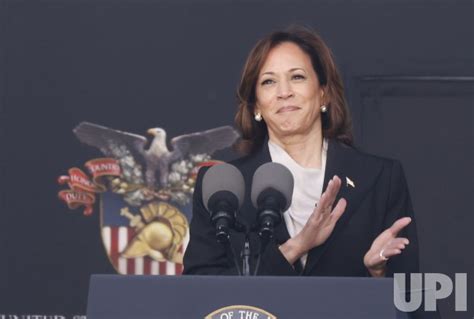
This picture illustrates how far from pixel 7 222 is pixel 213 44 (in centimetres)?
113

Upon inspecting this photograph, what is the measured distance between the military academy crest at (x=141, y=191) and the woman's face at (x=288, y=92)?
147cm

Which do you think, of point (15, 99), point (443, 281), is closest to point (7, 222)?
point (15, 99)

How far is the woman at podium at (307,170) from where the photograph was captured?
150 inches

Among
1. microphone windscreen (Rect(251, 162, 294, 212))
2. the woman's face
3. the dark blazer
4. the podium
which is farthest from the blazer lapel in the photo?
the podium

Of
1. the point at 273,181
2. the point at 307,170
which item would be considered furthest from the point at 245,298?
the point at 307,170

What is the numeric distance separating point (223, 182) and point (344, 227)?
628 mm

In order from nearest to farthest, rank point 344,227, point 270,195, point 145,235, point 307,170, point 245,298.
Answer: point 245,298 < point 270,195 < point 344,227 < point 307,170 < point 145,235

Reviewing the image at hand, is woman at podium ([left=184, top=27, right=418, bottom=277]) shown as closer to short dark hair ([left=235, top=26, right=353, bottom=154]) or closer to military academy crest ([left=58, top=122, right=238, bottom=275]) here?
short dark hair ([left=235, top=26, right=353, bottom=154])

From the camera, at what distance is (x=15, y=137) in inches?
219

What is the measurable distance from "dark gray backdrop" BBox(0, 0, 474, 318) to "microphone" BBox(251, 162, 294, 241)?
2092 mm

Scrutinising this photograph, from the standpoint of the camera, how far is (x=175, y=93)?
555 centimetres

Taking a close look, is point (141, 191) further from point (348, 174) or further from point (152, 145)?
point (348, 174)

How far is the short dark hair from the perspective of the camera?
13.3 feet

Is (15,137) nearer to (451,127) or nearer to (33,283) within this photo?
(33,283)
